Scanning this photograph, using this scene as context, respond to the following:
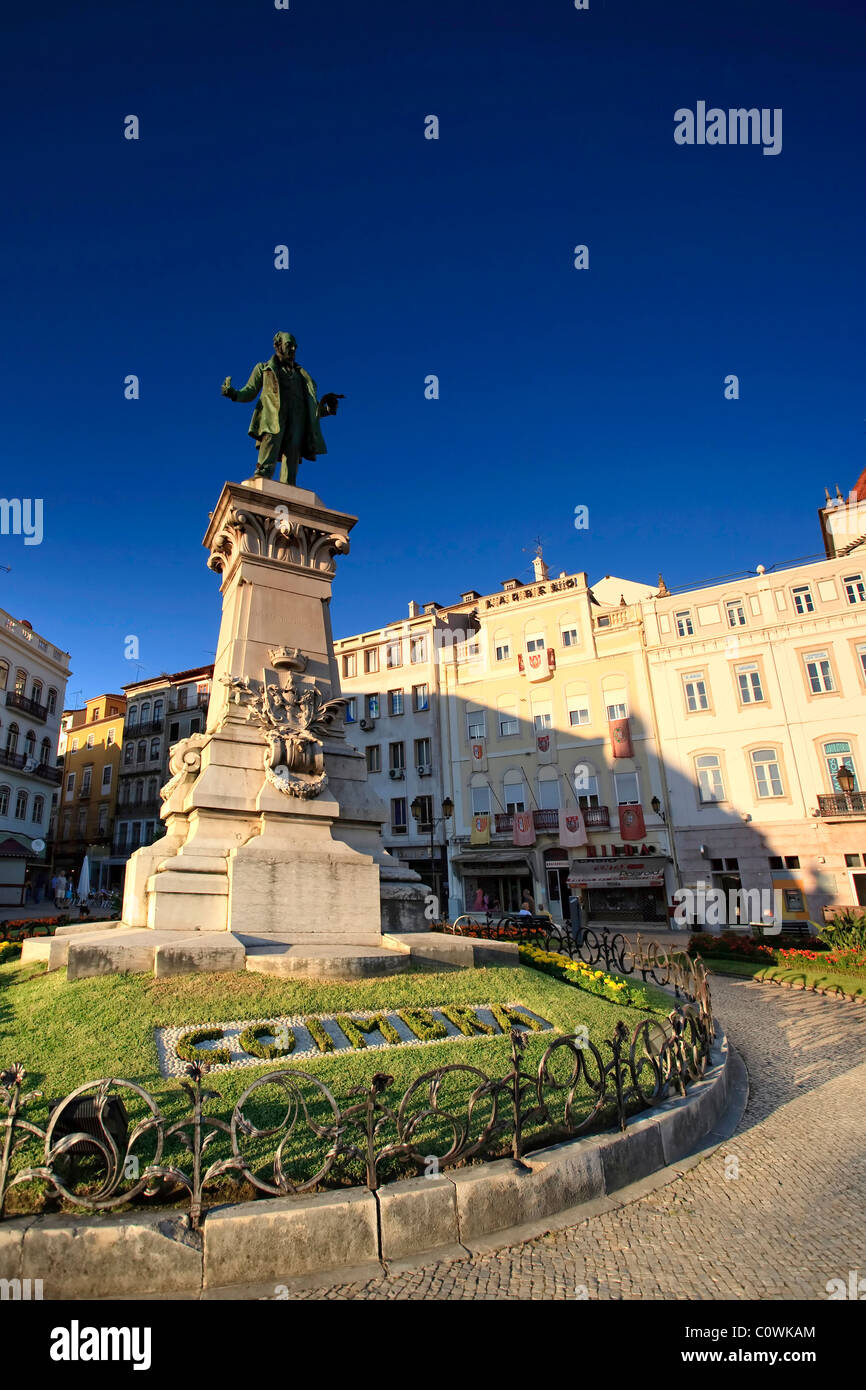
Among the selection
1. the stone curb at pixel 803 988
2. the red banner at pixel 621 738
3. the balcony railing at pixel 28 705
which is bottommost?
the stone curb at pixel 803 988

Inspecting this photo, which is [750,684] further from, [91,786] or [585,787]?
[91,786]

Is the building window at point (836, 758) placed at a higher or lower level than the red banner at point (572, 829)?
higher

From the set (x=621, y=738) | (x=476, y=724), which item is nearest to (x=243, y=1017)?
(x=621, y=738)

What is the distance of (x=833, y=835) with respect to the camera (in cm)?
3084

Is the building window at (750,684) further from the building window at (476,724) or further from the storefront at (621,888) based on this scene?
the building window at (476,724)

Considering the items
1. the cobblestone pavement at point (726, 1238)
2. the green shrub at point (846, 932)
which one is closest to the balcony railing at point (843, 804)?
the green shrub at point (846, 932)

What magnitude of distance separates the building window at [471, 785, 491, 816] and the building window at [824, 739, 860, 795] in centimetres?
1750

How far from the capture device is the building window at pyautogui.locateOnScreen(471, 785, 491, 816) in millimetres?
40812

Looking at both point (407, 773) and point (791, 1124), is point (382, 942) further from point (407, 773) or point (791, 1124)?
point (407, 773)

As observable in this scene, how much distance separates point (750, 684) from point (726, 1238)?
3307 centimetres

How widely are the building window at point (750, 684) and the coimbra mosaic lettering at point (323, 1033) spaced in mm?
30142

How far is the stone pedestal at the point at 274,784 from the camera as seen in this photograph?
9.16 metres

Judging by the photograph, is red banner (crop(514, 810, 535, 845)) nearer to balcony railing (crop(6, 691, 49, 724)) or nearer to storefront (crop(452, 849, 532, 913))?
storefront (crop(452, 849, 532, 913))
